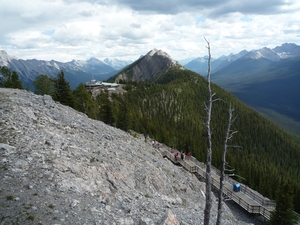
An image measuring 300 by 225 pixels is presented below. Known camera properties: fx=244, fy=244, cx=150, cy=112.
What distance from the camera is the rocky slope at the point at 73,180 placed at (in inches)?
589

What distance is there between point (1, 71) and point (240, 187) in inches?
2456

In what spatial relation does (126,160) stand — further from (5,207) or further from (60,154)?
(5,207)

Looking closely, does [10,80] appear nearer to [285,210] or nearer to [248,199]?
[248,199]

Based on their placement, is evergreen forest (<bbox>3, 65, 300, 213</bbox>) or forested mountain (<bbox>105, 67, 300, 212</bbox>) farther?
forested mountain (<bbox>105, 67, 300, 212</bbox>)

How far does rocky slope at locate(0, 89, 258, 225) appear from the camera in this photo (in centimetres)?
1497

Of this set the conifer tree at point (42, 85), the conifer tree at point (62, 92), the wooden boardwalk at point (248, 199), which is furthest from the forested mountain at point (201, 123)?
Result: the wooden boardwalk at point (248, 199)

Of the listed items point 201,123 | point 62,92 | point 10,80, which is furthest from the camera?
point 201,123

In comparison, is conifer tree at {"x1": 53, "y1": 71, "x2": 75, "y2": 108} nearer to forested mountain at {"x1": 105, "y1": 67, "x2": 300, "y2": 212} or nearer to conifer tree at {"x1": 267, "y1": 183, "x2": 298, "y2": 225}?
forested mountain at {"x1": 105, "y1": 67, "x2": 300, "y2": 212}

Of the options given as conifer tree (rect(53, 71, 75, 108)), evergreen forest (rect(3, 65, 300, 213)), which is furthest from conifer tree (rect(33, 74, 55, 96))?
evergreen forest (rect(3, 65, 300, 213))

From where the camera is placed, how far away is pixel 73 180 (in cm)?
1850

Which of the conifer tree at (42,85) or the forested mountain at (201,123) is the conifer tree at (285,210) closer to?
the conifer tree at (42,85)

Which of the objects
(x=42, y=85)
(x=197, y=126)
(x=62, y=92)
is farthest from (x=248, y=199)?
(x=197, y=126)

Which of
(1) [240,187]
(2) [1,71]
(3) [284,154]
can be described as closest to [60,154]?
(1) [240,187]

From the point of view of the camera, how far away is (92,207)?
1617 cm
